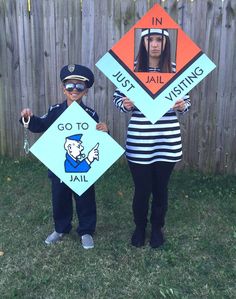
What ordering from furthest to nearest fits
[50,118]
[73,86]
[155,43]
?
[50,118], [73,86], [155,43]

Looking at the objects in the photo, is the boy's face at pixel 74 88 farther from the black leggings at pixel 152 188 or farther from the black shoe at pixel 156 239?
the black shoe at pixel 156 239

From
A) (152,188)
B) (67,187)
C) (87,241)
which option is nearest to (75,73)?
(67,187)

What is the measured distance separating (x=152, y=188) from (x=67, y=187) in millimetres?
729

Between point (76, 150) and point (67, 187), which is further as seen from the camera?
point (67, 187)

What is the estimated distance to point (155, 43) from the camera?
313cm

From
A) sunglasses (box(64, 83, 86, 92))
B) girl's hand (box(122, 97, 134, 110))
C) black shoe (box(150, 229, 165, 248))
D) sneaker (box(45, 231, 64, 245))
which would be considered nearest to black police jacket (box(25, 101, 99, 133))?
sunglasses (box(64, 83, 86, 92))

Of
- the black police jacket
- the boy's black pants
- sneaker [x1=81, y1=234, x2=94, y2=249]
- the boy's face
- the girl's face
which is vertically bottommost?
sneaker [x1=81, y1=234, x2=94, y2=249]

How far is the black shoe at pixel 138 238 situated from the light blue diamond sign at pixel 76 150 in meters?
0.66

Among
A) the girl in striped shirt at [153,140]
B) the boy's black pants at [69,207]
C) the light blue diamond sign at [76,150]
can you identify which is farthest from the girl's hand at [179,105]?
the boy's black pants at [69,207]

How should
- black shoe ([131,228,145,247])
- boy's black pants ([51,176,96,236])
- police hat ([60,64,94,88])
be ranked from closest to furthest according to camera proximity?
police hat ([60,64,94,88])
boy's black pants ([51,176,96,236])
black shoe ([131,228,145,247])

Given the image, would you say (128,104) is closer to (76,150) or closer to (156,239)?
(76,150)

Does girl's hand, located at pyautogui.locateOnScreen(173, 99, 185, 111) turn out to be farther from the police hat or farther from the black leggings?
the police hat

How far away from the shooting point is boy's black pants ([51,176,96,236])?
3.53 m

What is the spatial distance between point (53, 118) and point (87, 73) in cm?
48
